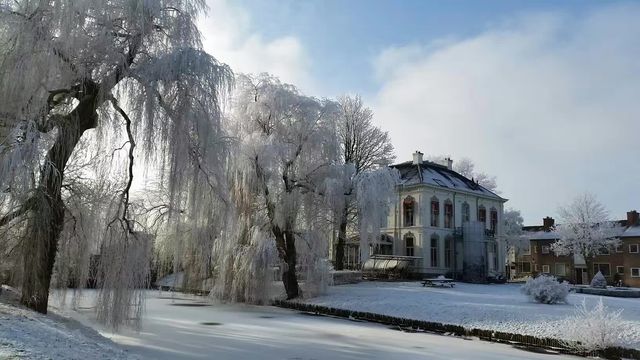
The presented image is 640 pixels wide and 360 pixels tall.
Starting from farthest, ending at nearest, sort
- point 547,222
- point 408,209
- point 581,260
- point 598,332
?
point 547,222, point 581,260, point 408,209, point 598,332

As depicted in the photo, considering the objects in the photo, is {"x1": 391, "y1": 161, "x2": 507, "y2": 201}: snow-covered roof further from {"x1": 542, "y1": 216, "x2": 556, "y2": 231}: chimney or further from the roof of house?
{"x1": 542, "y1": 216, "x2": 556, "y2": 231}: chimney

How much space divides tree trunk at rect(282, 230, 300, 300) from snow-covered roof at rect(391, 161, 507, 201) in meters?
18.7

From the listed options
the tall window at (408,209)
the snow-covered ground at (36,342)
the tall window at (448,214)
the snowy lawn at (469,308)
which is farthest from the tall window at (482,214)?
the snow-covered ground at (36,342)

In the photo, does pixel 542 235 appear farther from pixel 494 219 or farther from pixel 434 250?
pixel 434 250

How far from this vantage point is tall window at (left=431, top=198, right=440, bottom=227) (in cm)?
4212

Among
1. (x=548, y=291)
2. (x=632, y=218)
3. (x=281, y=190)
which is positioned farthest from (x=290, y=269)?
(x=632, y=218)

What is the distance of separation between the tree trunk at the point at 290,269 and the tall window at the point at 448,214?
21144mm

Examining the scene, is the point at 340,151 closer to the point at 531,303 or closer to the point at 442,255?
the point at 531,303

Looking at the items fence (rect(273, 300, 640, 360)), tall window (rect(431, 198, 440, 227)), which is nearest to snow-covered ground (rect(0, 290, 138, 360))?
fence (rect(273, 300, 640, 360))

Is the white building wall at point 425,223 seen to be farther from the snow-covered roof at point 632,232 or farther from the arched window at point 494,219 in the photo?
the snow-covered roof at point 632,232

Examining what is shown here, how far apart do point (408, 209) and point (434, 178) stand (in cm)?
346

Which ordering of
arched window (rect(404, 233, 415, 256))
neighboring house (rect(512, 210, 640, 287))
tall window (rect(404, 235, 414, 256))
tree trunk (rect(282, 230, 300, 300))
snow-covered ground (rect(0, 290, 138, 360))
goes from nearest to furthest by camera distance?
snow-covered ground (rect(0, 290, 138, 360)), tree trunk (rect(282, 230, 300, 300)), arched window (rect(404, 233, 415, 256)), tall window (rect(404, 235, 414, 256)), neighboring house (rect(512, 210, 640, 287))

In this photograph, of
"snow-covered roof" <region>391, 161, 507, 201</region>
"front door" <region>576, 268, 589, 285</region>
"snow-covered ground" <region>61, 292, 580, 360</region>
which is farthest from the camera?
"front door" <region>576, 268, 589, 285</region>

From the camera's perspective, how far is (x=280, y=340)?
14.4 m
